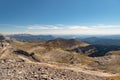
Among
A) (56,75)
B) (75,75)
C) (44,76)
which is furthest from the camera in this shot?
(75,75)

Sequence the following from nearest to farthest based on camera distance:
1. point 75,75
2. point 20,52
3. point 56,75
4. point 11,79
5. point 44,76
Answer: point 11,79 < point 44,76 < point 56,75 < point 75,75 < point 20,52

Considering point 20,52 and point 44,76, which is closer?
point 44,76

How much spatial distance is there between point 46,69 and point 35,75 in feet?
22.4

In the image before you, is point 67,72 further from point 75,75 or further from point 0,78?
point 0,78

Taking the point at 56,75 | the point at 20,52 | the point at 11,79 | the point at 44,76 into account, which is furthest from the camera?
the point at 20,52

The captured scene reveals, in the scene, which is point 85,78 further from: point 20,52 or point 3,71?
point 20,52

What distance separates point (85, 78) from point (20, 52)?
10662 centimetres

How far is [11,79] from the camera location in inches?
1528

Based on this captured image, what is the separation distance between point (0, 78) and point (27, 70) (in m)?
7.89

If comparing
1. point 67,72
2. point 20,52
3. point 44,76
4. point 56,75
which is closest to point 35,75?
point 44,76

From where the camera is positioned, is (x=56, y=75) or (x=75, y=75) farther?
(x=75, y=75)

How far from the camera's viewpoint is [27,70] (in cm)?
4647

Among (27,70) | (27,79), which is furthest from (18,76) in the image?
(27,70)

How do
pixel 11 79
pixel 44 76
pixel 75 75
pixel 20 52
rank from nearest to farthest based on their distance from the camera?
1. pixel 11 79
2. pixel 44 76
3. pixel 75 75
4. pixel 20 52
